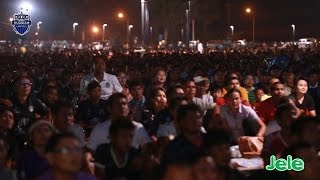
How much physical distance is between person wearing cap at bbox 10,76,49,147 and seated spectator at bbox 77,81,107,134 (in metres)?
0.56

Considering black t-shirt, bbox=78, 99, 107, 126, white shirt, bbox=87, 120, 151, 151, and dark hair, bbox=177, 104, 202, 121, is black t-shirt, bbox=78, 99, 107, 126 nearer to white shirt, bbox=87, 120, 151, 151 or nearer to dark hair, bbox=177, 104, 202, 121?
white shirt, bbox=87, 120, 151, 151

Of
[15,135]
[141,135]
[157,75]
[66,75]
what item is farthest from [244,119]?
[66,75]

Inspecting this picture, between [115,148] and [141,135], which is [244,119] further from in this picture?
[115,148]

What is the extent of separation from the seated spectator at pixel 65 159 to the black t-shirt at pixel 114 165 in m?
0.88

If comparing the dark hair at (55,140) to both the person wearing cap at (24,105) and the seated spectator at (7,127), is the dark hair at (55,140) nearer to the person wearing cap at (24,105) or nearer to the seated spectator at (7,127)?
the seated spectator at (7,127)

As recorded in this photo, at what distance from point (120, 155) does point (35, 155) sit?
0.92 m

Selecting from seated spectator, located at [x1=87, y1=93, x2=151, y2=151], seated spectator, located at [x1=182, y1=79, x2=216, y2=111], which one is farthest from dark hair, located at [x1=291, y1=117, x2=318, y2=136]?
seated spectator, located at [x1=182, y1=79, x2=216, y2=111]

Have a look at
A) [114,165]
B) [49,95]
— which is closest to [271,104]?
[49,95]

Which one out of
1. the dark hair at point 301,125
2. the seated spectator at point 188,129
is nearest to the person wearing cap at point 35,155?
the seated spectator at point 188,129

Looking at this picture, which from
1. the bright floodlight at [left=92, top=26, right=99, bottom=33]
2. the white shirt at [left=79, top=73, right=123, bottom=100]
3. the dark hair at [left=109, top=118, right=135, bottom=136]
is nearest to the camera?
the dark hair at [left=109, top=118, right=135, bottom=136]

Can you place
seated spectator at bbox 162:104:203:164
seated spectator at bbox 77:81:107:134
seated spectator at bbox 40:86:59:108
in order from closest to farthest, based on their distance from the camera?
seated spectator at bbox 162:104:203:164, seated spectator at bbox 77:81:107:134, seated spectator at bbox 40:86:59:108

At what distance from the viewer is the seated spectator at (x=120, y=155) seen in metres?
7.49

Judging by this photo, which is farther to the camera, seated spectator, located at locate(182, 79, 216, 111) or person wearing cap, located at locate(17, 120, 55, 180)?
seated spectator, located at locate(182, 79, 216, 111)

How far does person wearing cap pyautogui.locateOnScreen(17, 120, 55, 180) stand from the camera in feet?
25.3
